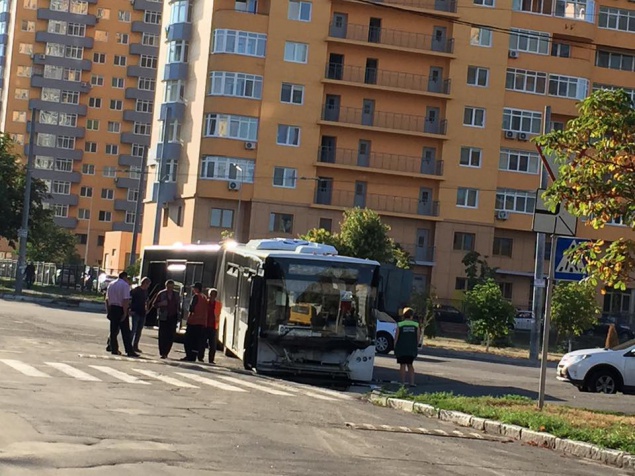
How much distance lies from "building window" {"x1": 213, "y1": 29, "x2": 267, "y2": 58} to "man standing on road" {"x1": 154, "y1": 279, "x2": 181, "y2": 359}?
46.0 meters

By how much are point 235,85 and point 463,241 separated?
55.3 feet

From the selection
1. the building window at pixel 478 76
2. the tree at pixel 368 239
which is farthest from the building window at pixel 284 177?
the building window at pixel 478 76

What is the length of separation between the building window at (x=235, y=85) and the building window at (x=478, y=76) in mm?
13026

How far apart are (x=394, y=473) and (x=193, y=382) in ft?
32.9

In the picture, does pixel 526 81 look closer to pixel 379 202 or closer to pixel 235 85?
pixel 379 202

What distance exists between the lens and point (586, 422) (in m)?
17.7

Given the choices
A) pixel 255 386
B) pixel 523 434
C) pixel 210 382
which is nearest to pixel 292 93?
pixel 255 386

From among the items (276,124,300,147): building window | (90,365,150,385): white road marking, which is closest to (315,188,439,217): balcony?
(276,124,300,147): building window

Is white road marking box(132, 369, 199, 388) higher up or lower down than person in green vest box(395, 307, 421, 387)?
lower down

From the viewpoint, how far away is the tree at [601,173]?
16891 mm

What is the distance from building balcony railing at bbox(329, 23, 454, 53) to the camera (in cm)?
7531

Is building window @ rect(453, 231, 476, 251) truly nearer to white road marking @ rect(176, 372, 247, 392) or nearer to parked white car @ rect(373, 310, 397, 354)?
parked white car @ rect(373, 310, 397, 354)

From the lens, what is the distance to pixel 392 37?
249 ft

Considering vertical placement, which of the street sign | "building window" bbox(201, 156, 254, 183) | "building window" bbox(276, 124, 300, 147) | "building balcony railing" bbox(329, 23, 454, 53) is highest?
"building balcony railing" bbox(329, 23, 454, 53)
